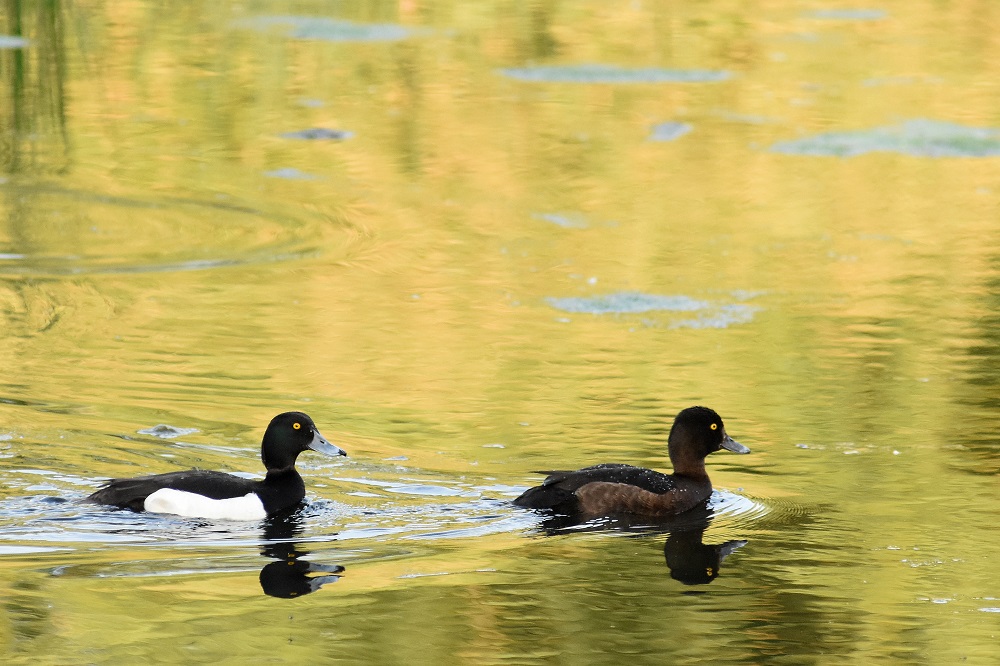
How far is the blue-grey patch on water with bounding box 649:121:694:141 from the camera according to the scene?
16.2 metres

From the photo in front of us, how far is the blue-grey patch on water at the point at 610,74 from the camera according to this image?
59.4 feet

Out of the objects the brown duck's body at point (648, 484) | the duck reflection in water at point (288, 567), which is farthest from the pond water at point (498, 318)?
the brown duck's body at point (648, 484)

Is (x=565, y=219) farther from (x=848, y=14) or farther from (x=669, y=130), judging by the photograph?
(x=848, y=14)

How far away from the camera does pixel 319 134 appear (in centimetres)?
1598

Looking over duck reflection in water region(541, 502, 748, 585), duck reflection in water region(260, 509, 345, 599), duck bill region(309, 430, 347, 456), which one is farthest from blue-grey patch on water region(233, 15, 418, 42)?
duck reflection in water region(541, 502, 748, 585)

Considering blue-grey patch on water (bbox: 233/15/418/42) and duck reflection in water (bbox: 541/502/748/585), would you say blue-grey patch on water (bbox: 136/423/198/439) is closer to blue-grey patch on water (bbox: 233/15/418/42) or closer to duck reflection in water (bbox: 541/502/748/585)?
duck reflection in water (bbox: 541/502/748/585)

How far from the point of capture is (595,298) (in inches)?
457

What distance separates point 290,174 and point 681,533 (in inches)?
303

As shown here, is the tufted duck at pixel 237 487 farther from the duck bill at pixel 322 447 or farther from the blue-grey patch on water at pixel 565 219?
the blue-grey patch on water at pixel 565 219

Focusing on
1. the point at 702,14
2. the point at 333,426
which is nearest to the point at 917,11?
the point at 702,14

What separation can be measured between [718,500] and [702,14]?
1261 centimetres

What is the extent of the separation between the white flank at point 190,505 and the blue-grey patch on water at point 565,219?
577 centimetres

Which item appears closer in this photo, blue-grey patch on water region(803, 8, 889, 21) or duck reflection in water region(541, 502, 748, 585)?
duck reflection in water region(541, 502, 748, 585)

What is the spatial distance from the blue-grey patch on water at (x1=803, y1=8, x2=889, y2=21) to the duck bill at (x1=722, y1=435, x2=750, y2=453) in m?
12.8
